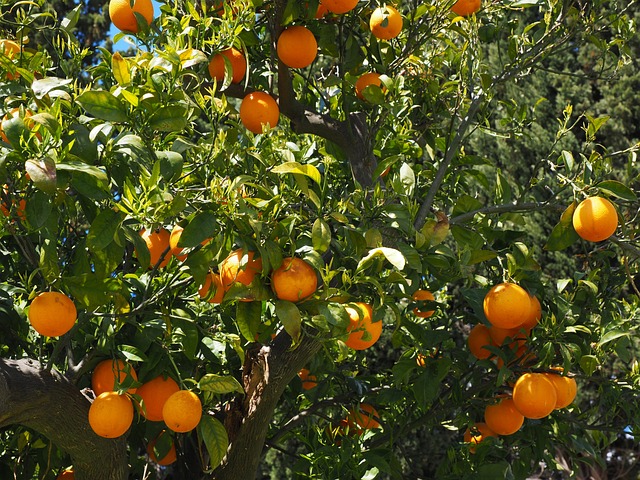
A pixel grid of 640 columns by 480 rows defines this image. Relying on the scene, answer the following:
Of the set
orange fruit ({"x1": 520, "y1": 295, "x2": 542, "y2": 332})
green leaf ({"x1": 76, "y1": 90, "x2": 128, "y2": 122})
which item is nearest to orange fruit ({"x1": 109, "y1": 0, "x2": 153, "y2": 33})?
green leaf ({"x1": 76, "y1": 90, "x2": 128, "y2": 122})

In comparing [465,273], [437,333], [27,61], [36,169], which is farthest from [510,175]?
[36,169]

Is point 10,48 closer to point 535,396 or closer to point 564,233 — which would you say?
point 564,233

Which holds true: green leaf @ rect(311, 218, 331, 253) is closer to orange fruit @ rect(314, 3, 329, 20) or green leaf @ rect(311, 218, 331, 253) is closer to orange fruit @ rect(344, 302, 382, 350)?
orange fruit @ rect(344, 302, 382, 350)

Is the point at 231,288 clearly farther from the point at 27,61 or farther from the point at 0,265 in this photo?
the point at 0,265

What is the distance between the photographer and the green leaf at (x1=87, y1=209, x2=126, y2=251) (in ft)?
4.94

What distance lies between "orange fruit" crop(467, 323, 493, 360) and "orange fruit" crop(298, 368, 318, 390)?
2.29 feet

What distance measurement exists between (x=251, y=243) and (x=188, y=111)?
0.32m

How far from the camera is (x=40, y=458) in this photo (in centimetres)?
261

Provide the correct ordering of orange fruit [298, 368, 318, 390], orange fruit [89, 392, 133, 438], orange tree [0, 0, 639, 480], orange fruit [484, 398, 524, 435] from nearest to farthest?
orange tree [0, 0, 639, 480]
orange fruit [89, 392, 133, 438]
orange fruit [484, 398, 524, 435]
orange fruit [298, 368, 318, 390]

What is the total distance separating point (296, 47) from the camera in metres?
2.20

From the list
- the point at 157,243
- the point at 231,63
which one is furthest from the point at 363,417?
the point at 231,63

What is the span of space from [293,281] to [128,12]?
977 mm

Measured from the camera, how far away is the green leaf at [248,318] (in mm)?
1653

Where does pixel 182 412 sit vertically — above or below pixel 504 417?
above
